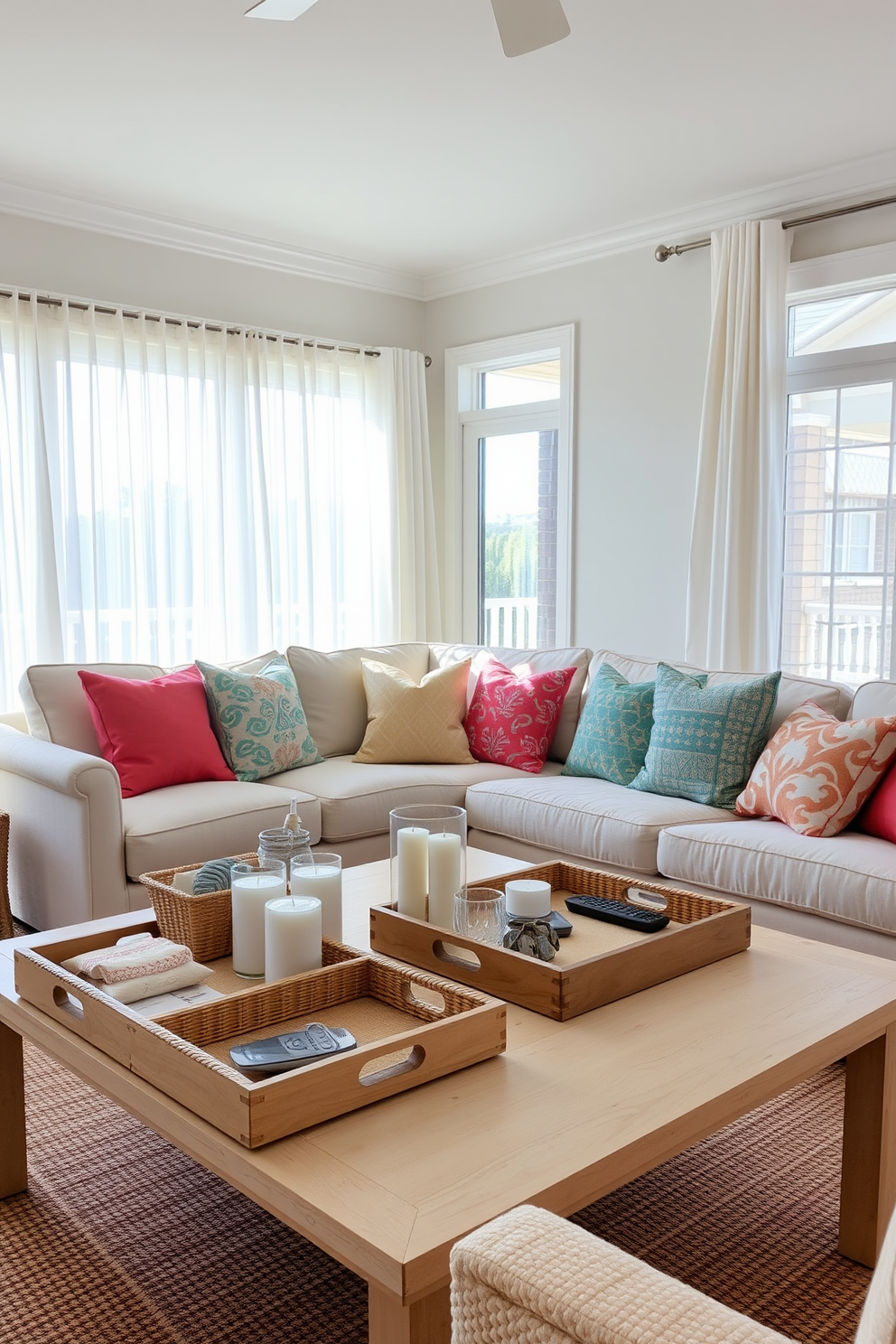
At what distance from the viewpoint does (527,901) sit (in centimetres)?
202

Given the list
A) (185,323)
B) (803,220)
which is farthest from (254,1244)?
(803,220)

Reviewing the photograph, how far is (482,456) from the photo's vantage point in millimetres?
5699

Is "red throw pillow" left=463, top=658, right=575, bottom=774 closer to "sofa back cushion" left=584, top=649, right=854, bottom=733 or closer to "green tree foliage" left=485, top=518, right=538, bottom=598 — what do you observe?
"sofa back cushion" left=584, top=649, right=854, bottom=733

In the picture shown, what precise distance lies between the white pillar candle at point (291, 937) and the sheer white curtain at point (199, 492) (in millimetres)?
2817

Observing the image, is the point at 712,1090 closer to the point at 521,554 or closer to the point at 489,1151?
the point at 489,1151

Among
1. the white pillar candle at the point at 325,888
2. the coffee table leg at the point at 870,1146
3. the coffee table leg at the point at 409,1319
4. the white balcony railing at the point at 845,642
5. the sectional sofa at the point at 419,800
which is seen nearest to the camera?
the coffee table leg at the point at 409,1319

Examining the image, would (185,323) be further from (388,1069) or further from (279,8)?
(388,1069)

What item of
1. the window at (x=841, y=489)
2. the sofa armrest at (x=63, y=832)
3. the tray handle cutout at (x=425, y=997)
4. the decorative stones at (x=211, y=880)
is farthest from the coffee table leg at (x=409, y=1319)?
the window at (x=841, y=489)

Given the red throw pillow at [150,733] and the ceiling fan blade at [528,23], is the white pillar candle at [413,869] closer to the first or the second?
the ceiling fan blade at [528,23]

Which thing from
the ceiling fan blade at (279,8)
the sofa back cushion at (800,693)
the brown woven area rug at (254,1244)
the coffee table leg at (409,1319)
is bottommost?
the brown woven area rug at (254,1244)

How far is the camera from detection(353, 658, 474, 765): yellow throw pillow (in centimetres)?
408

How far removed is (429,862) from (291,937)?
1.11 feet

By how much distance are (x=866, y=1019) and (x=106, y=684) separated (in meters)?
2.62

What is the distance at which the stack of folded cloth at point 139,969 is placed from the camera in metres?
1.77
